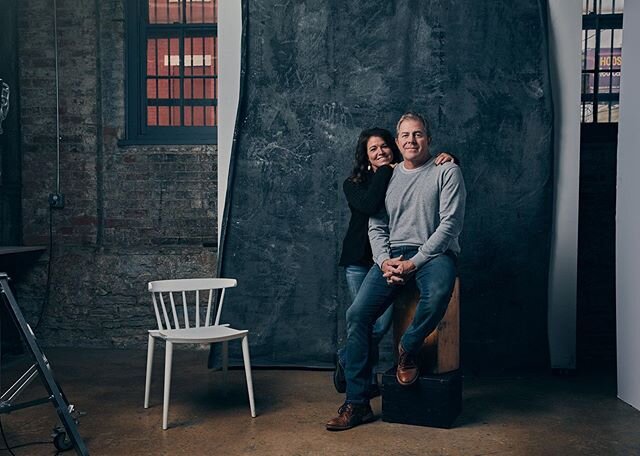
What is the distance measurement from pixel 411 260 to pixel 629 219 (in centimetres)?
135

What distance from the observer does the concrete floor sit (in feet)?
10.5

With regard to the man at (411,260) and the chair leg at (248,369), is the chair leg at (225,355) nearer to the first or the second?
the chair leg at (248,369)

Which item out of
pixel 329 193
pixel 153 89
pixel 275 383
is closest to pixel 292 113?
pixel 329 193

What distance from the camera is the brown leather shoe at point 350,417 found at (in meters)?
3.42

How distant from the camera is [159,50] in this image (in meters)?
5.36

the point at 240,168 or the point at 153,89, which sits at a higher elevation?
the point at 153,89

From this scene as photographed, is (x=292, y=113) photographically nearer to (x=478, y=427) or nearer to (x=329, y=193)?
(x=329, y=193)

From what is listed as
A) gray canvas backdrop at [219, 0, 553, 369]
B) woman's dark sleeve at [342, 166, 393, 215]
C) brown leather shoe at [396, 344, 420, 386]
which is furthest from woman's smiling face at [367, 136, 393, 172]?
brown leather shoe at [396, 344, 420, 386]

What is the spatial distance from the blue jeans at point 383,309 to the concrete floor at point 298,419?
29cm

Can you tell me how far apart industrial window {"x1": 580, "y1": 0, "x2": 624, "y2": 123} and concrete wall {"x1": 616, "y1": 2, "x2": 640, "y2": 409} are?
1.15 meters

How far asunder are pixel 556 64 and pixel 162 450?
3348 mm

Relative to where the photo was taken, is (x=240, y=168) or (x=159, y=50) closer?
(x=240, y=168)

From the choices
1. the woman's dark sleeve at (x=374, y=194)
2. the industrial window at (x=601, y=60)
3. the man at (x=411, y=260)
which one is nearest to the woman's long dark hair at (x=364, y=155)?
the woman's dark sleeve at (x=374, y=194)

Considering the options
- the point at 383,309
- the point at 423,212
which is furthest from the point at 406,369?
the point at 423,212
